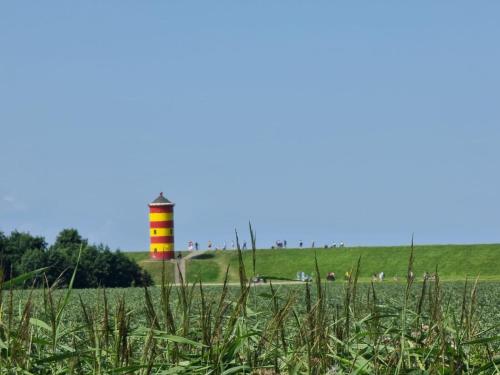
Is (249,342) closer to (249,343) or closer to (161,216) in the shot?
(249,343)

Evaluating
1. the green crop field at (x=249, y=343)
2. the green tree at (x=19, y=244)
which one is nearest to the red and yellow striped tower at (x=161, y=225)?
the green tree at (x=19, y=244)

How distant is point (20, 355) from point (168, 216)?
10097cm

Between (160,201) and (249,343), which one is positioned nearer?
(249,343)

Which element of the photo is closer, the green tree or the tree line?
the tree line

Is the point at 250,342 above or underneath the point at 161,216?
underneath

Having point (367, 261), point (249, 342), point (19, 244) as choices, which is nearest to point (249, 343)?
point (249, 342)

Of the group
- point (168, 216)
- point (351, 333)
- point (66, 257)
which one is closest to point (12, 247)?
point (66, 257)

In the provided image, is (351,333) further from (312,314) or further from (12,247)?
(12,247)

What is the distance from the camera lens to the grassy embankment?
108438 millimetres

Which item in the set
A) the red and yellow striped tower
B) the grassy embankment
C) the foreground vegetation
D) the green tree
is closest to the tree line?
the green tree

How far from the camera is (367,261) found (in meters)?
115

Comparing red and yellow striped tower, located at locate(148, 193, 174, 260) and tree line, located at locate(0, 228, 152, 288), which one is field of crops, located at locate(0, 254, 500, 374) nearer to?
tree line, located at locate(0, 228, 152, 288)

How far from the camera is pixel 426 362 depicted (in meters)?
7.52

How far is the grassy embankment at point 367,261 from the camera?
356 ft
